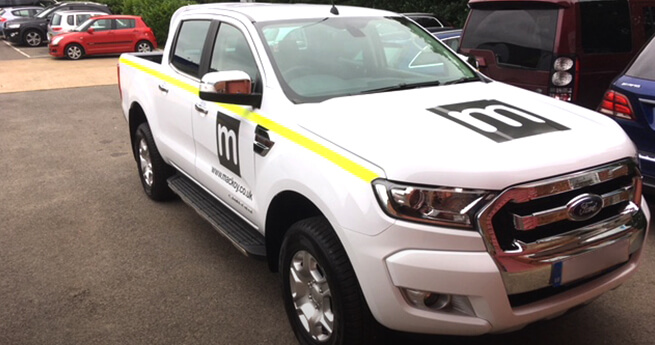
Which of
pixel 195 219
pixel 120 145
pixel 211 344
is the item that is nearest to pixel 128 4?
pixel 120 145

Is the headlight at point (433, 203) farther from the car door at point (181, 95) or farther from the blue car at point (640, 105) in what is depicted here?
the blue car at point (640, 105)

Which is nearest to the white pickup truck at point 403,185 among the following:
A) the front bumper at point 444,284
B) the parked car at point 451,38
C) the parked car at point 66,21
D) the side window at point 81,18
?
the front bumper at point 444,284

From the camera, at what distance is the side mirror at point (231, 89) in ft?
11.1

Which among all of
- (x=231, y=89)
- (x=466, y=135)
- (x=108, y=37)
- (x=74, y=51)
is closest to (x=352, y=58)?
(x=231, y=89)

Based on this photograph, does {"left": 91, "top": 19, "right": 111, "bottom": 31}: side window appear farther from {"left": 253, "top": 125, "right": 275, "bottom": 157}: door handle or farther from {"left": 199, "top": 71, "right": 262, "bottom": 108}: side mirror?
{"left": 253, "top": 125, "right": 275, "bottom": 157}: door handle

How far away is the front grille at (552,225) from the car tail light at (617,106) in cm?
198

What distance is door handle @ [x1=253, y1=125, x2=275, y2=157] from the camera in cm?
329

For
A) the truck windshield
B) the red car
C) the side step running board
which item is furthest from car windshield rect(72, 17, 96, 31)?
the side step running board

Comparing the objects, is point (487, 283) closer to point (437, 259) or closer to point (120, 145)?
point (437, 259)

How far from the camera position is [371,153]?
104 inches

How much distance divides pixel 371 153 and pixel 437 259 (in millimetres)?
532

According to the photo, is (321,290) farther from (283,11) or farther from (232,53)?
(283,11)

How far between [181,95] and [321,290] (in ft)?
7.12

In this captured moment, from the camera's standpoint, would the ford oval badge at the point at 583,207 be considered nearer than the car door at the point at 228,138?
Yes
